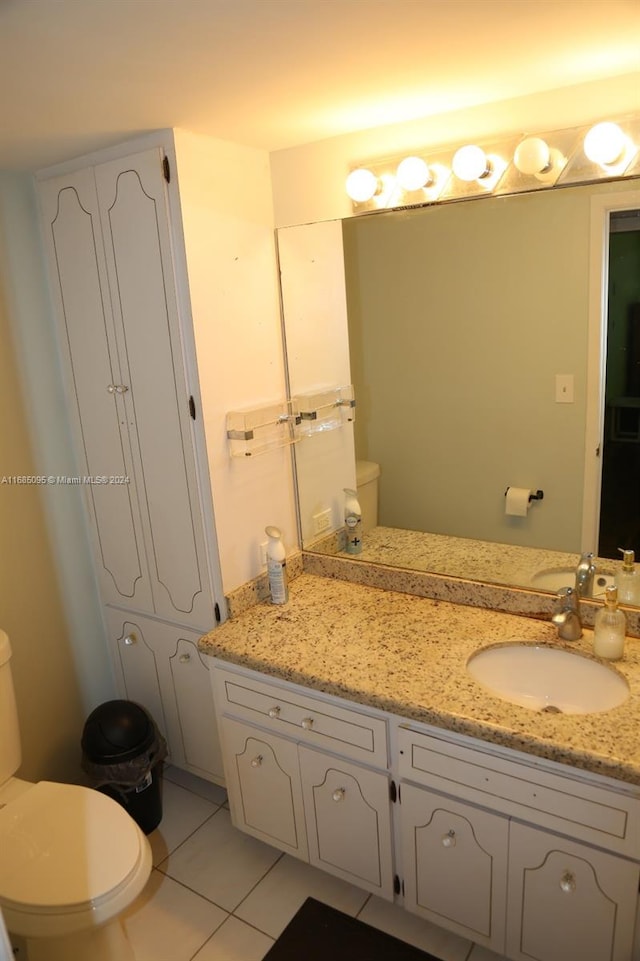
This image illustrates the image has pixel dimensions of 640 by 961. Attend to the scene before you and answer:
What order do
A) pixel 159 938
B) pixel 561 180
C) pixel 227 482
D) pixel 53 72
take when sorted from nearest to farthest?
pixel 53 72, pixel 561 180, pixel 159 938, pixel 227 482

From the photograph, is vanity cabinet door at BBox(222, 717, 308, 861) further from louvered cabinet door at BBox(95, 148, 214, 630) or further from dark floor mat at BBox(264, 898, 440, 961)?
louvered cabinet door at BBox(95, 148, 214, 630)

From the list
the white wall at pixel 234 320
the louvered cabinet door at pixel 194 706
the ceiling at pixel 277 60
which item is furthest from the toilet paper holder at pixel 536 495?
the louvered cabinet door at pixel 194 706

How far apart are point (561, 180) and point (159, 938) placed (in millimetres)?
2301

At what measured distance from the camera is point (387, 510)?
2145 millimetres

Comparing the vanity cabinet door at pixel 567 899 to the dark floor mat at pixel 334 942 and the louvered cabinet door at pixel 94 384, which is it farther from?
the louvered cabinet door at pixel 94 384

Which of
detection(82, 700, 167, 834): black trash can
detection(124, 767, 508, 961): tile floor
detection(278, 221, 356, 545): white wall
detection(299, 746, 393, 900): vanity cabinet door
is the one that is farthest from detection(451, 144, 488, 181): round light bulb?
detection(124, 767, 508, 961): tile floor

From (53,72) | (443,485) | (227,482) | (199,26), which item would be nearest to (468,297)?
(443,485)

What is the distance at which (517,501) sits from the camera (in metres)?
1.88

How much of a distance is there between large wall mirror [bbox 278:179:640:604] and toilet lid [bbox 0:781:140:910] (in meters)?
1.02

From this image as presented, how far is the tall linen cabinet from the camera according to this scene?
1.80 m

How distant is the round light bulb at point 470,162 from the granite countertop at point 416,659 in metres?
1.19

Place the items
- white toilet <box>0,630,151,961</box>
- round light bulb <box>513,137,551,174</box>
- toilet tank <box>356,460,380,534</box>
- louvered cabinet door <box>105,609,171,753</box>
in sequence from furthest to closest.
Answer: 1. louvered cabinet door <box>105,609,171,753</box>
2. toilet tank <box>356,460,380,534</box>
3. round light bulb <box>513,137,551,174</box>
4. white toilet <box>0,630,151,961</box>

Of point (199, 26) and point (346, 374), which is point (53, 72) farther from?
point (346, 374)

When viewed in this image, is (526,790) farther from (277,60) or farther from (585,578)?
(277,60)
